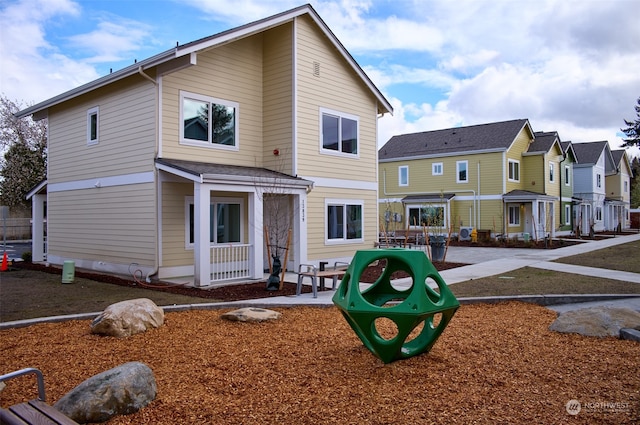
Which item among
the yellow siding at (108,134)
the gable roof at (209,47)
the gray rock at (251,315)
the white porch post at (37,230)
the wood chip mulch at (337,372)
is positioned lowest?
the wood chip mulch at (337,372)

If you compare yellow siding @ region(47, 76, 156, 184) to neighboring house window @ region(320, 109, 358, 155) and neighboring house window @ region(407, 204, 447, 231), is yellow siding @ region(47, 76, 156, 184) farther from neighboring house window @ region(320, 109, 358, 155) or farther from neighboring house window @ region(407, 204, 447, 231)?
neighboring house window @ region(407, 204, 447, 231)

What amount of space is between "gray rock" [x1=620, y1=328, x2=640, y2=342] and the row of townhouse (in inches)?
886

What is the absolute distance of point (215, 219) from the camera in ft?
46.3

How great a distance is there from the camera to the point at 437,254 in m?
18.8

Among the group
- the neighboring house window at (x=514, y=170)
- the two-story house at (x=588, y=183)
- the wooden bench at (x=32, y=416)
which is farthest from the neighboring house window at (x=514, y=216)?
the wooden bench at (x=32, y=416)

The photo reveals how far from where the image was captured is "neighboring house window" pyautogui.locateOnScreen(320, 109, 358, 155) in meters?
15.9

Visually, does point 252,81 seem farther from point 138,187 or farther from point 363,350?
point 363,350

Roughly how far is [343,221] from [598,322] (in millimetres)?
10316

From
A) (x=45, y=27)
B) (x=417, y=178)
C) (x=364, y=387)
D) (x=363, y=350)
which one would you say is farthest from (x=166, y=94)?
(x=417, y=178)

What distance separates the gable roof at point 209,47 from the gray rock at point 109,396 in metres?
9.41

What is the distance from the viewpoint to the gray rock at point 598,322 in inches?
252

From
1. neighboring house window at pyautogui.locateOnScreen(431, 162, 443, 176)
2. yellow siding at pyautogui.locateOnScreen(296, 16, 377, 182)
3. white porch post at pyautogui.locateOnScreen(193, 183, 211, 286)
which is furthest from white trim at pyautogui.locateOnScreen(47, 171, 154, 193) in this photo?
neighboring house window at pyautogui.locateOnScreen(431, 162, 443, 176)

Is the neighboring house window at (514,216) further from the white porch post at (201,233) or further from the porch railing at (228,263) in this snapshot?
the white porch post at (201,233)

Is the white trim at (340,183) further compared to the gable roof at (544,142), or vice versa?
the gable roof at (544,142)
